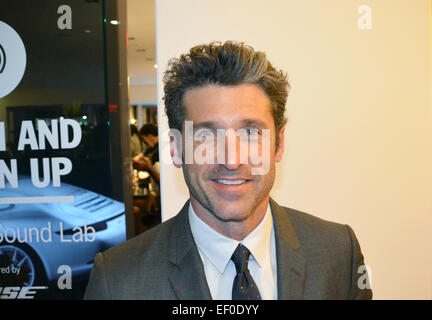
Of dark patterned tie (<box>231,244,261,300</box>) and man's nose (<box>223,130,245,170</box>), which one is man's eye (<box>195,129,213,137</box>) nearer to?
man's nose (<box>223,130,245,170</box>)

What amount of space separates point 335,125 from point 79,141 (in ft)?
3.95

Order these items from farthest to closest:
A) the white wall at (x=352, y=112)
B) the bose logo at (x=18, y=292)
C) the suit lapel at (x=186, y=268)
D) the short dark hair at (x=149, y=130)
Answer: the bose logo at (x=18, y=292), the short dark hair at (x=149, y=130), the white wall at (x=352, y=112), the suit lapel at (x=186, y=268)

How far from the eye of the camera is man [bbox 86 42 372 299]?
125 cm

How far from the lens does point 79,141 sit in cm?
198

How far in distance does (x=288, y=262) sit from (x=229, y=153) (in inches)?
15.3

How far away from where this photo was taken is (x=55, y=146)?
1.98 metres

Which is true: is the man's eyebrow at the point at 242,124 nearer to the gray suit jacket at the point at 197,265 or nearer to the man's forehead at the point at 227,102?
the man's forehead at the point at 227,102

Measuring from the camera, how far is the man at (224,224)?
1.25m

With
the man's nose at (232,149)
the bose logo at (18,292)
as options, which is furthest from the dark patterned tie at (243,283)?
the bose logo at (18,292)

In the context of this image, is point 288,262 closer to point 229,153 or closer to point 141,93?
point 229,153

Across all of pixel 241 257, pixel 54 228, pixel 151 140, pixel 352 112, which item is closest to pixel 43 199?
pixel 54 228

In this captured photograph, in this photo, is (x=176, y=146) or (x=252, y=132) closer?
(x=252, y=132)

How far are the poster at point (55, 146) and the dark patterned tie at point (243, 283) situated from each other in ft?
2.97

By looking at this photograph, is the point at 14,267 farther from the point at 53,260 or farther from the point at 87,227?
the point at 87,227
